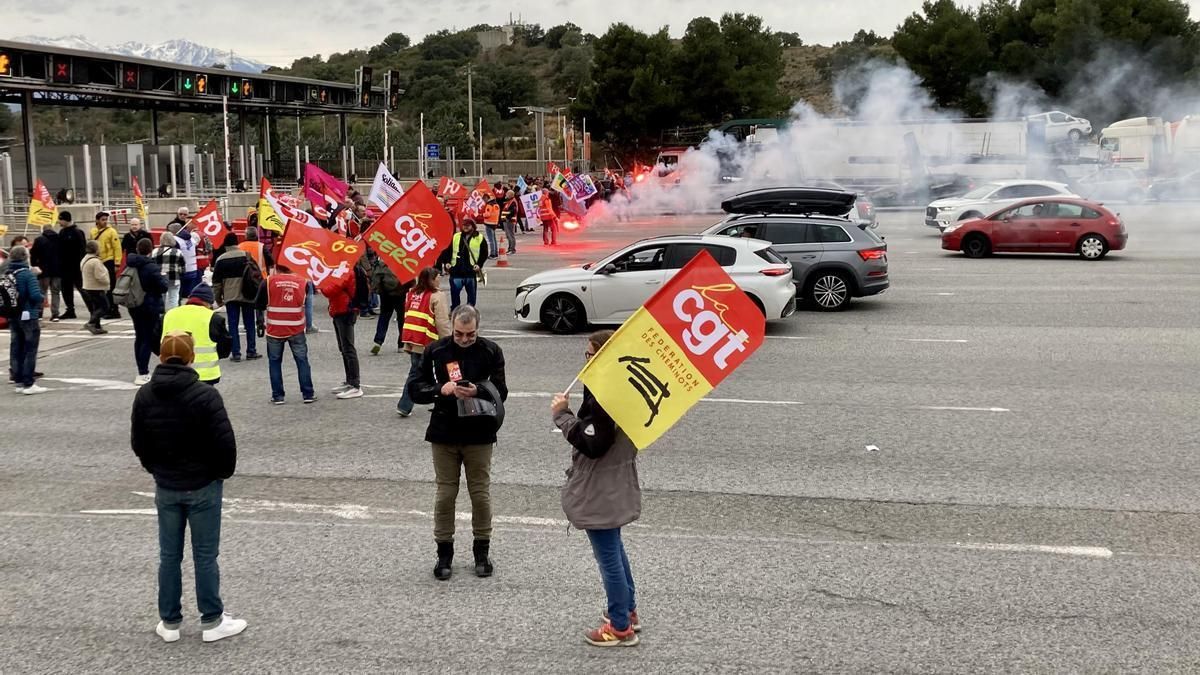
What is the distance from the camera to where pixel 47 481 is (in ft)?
30.8

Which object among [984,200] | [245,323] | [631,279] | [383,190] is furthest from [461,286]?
[984,200]

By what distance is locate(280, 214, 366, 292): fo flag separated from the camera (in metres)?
12.9

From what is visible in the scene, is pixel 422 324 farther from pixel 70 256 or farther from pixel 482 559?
pixel 70 256

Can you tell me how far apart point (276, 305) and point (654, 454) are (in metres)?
4.58

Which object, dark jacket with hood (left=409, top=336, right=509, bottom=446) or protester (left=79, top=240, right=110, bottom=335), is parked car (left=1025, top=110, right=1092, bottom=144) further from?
dark jacket with hood (left=409, top=336, right=509, bottom=446)

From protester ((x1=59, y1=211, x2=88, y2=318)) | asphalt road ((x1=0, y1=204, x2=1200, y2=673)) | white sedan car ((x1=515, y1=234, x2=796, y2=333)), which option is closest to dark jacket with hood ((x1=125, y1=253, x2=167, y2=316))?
asphalt road ((x1=0, y1=204, x2=1200, y2=673))

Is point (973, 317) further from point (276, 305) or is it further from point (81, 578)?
point (81, 578)

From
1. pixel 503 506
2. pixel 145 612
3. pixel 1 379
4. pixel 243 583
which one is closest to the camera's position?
pixel 145 612

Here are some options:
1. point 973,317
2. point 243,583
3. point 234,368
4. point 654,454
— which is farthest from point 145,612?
point 973,317

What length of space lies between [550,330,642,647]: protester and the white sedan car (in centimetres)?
1053

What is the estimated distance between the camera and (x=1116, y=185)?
4494cm

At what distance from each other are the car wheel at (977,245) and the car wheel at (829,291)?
9560 mm

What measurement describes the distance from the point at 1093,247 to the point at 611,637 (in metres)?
23.2

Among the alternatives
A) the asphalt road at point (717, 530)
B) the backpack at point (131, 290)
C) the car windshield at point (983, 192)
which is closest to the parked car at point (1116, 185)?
the car windshield at point (983, 192)
